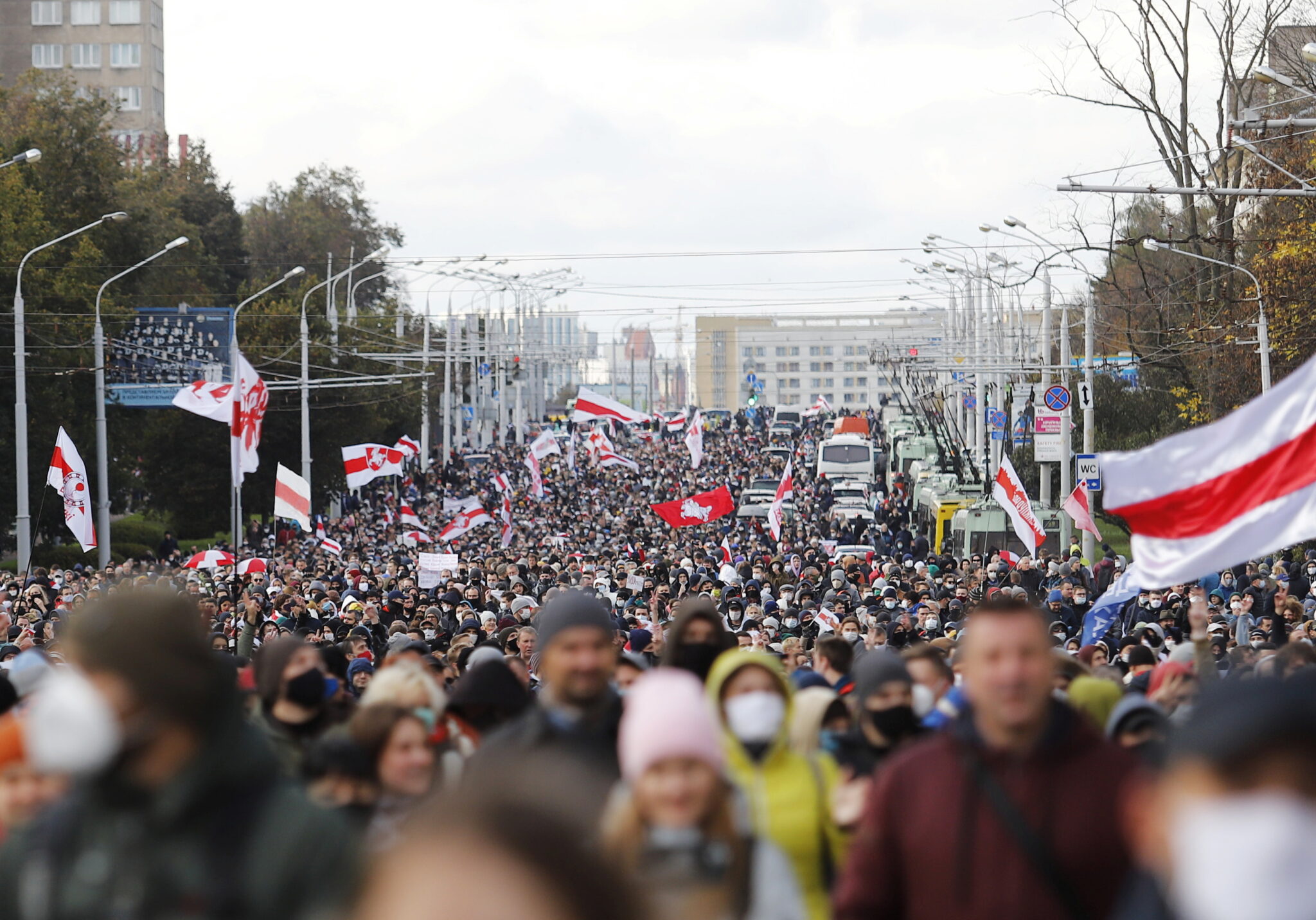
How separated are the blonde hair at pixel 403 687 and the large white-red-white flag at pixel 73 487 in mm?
20413

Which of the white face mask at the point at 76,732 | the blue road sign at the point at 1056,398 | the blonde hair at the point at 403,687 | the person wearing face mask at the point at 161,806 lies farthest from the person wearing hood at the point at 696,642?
the blue road sign at the point at 1056,398

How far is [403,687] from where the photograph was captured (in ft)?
18.0

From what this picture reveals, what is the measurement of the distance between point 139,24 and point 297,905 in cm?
11844

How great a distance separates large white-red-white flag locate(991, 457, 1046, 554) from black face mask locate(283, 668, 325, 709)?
18.6 meters

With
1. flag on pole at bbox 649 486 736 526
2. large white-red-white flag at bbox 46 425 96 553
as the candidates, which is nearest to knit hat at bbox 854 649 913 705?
large white-red-white flag at bbox 46 425 96 553

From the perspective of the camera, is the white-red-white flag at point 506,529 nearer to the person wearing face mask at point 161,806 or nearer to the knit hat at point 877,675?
the knit hat at point 877,675

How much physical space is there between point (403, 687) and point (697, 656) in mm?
1192

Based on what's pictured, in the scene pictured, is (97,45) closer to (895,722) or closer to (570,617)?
(895,722)

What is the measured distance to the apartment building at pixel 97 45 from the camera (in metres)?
112

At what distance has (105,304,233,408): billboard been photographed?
44.2m

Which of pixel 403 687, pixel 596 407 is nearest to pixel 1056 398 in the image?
pixel 596 407

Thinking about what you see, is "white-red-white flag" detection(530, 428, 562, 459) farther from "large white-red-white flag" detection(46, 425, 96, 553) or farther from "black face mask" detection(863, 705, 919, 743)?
"black face mask" detection(863, 705, 919, 743)

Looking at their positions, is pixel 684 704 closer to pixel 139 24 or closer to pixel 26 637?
pixel 26 637

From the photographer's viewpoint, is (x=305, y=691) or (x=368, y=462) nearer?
(x=305, y=691)
